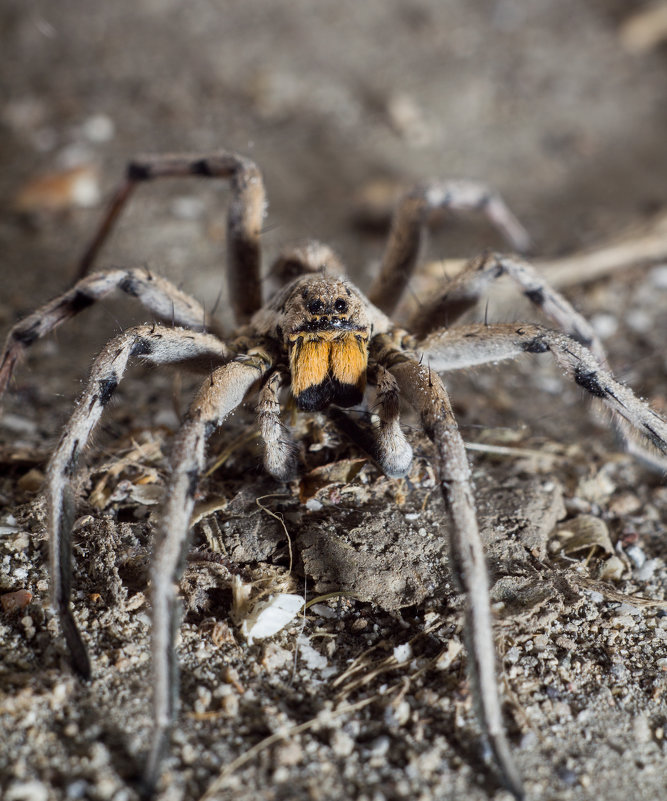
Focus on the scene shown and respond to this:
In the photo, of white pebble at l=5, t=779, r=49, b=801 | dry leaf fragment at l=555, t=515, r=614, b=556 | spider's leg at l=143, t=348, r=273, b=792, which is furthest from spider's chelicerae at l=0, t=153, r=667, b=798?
dry leaf fragment at l=555, t=515, r=614, b=556

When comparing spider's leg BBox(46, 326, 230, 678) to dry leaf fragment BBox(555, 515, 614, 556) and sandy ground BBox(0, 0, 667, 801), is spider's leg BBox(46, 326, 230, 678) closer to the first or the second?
sandy ground BBox(0, 0, 667, 801)

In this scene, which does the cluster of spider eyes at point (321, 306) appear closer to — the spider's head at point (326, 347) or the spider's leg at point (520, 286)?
the spider's head at point (326, 347)

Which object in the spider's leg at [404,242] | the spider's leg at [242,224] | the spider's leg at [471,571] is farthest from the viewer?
the spider's leg at [404,242]

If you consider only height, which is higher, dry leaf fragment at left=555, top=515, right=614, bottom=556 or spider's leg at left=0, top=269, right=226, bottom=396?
spider's leg at left=0, top=269, right=226, bottom=396

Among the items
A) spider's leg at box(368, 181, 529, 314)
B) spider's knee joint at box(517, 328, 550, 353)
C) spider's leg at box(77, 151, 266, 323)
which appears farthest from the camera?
spider's leg at box(368, 181, 529, 314)

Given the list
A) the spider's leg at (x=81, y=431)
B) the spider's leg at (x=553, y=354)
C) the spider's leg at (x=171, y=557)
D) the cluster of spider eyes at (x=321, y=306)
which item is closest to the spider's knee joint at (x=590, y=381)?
the spider's leg at (x=553, y=354)

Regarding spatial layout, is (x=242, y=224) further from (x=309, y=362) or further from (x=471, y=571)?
(x=471, y=571)
